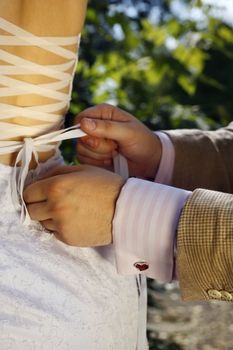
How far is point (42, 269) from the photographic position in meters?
0.71

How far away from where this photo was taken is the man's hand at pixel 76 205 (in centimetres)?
73

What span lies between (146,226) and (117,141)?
0.21 metres

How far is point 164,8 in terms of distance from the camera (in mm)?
1998

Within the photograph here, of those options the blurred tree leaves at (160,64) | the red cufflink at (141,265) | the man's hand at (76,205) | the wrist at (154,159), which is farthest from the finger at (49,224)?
the blurred tree leaves at (160,64)

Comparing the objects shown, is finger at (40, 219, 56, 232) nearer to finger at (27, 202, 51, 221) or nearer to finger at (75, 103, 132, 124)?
finger at (27, 202, 51, 221)

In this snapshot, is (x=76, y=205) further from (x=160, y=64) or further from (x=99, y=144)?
(x=160, y=64)

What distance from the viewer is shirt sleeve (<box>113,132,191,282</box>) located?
29.0 inches

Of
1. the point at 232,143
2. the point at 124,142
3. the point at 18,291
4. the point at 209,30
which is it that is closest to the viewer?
the point at 18,291

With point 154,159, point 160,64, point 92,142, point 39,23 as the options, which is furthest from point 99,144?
point 160,64

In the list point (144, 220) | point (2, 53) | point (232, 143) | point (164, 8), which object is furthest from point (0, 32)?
point (164, 8)

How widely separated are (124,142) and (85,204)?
0.21 m

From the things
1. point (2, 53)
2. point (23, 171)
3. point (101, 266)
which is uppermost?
point (2, 53)

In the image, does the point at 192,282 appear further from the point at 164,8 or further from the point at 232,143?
the point at 164,8

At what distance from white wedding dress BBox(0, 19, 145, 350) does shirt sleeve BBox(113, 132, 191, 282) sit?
52 mm
